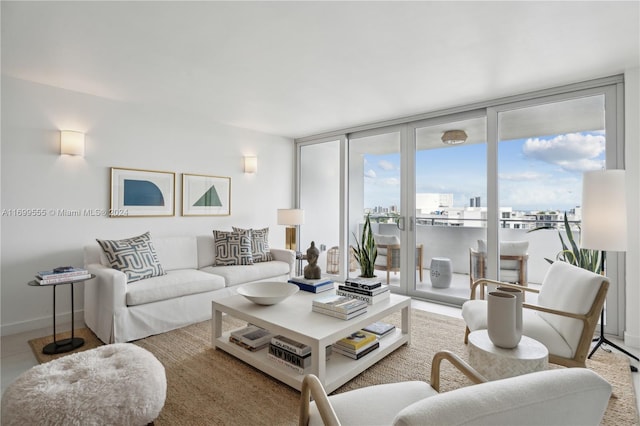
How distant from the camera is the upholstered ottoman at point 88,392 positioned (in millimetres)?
1352

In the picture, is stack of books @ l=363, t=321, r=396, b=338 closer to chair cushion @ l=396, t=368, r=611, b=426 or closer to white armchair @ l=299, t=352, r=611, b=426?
white armchair @ l=299, t=352, r=611, b=426

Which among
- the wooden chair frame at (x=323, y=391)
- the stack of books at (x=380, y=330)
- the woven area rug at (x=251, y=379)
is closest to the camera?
the wooden chair frame at (x=323, y=391)

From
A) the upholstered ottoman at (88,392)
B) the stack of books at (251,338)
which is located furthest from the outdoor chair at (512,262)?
the upholstered ottoman at (88,392)

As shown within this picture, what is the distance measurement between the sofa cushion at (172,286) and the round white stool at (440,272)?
2596 mm

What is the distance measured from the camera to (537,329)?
6.49 ft

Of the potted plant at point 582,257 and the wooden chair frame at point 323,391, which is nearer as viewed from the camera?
the wooden chair frame at point 323,391

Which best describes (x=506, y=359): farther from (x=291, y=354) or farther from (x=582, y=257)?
(x=582, y=257)

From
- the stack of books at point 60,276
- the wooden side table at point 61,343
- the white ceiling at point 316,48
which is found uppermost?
the white ceiling at point 316,48

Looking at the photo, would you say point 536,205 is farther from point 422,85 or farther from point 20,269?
point 20,269

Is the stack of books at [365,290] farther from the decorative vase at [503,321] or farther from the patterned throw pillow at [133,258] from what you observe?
the patterned throw pillow at [133,258]

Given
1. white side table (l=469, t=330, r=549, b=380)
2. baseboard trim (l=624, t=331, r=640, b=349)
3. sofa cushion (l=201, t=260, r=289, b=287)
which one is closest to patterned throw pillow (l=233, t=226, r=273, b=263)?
sofa cushion (l=201, t=260, r=289, b=287)

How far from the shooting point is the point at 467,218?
12.6ft

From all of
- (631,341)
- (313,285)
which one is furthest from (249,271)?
(631,341)

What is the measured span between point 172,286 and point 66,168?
1.65m
